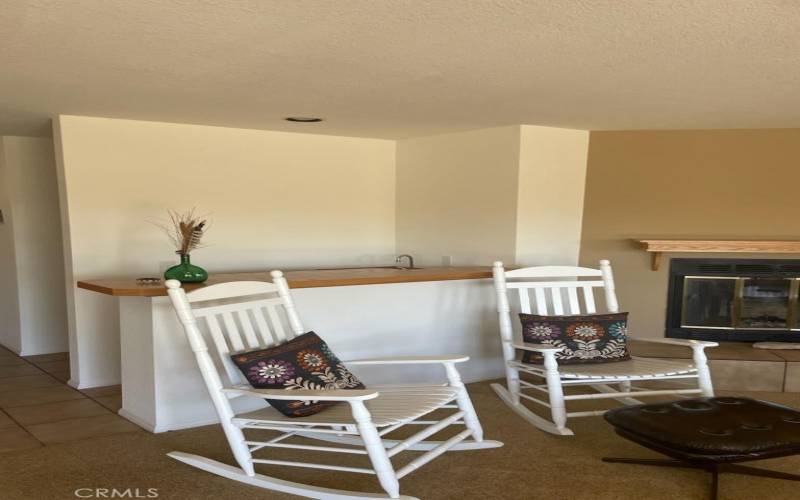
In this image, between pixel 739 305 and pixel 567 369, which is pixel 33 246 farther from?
pixel 739 305

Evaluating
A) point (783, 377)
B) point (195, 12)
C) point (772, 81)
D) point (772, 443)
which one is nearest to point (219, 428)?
point (195, 12)

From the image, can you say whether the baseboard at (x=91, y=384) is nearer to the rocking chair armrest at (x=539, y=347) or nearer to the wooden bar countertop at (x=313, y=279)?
the wooden bar countertop at (x=313, y=279)

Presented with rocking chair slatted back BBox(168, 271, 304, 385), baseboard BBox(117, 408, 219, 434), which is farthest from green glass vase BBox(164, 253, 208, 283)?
baseboard BBox(117, 408, 219, 434)

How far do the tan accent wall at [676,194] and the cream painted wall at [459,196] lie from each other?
2.16ft

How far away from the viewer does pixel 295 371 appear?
8.80 ft

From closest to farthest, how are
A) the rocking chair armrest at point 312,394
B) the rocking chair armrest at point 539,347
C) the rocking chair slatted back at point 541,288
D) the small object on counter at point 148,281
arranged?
the rocking chair armrest at point 312,394
the rocking chair armrest at point 539,347
the small object on counter at point 148,281
the rocking chair slatted back at point 541,288

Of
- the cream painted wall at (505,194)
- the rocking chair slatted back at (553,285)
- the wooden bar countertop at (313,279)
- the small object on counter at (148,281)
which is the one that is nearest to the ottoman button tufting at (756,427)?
the rocking chair slatted back at (553,285)

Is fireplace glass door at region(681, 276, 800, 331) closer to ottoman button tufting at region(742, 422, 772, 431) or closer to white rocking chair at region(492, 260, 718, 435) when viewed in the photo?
white rocking chair at region(492, 260, 718, 435)

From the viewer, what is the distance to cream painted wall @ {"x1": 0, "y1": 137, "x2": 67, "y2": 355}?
16.0ft

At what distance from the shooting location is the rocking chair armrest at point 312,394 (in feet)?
7.18

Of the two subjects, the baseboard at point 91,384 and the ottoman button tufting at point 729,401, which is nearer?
the ottoman button tufting at point 729,401

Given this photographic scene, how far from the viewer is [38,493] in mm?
2477

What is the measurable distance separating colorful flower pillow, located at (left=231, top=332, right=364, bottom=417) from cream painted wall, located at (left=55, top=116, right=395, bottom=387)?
1.87 m

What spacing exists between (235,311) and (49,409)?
1.52 meters
